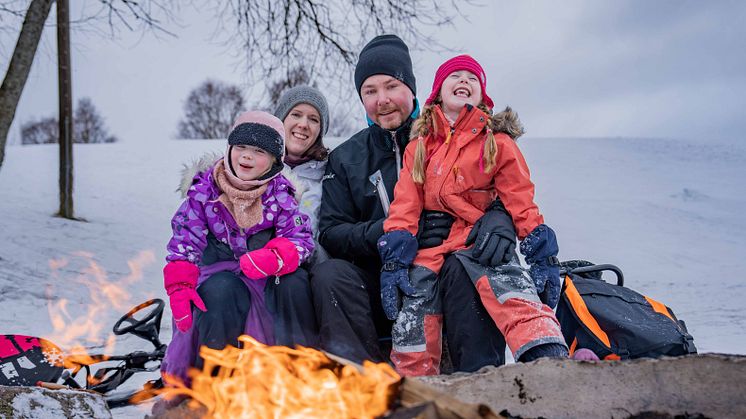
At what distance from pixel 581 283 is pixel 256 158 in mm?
1811

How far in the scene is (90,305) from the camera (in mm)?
5918

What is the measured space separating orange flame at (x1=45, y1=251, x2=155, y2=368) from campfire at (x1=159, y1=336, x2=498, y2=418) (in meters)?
2.78

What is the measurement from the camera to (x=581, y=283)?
2.87 m

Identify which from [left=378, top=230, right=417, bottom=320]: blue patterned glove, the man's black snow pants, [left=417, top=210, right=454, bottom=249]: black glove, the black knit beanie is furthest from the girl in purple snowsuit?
the black knit beanie

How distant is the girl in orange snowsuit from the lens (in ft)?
7.50

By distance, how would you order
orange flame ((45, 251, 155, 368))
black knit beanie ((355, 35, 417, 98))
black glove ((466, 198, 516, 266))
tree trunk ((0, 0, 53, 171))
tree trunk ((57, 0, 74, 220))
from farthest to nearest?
1. tree trunk ((57, 0, 74, 220))
2. tree trunk ((0, 0, 53, 171))
3. orange flame ((45, 251, 155, 368))
4. black knit beanie ((355, 35, 417, 98))
5. black glove ((466, 198, 516, 266))

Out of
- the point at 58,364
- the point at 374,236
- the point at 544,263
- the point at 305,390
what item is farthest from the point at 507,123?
the point at 58,364

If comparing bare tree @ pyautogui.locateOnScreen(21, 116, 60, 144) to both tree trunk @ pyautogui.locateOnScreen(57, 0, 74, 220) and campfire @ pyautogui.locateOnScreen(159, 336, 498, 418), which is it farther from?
campfire @ pyautogui.locateOnScreen(159, 336, 498, 418)

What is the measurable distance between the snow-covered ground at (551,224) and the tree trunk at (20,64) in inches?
69.5

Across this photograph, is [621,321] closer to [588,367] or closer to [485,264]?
[485,264]

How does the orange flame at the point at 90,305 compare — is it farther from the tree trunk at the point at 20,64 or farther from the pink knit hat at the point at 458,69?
the pink knit hat at the point at 458,69

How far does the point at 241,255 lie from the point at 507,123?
5.03 feet

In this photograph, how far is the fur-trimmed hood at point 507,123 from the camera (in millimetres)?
2873

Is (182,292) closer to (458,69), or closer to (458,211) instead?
(458,211)
